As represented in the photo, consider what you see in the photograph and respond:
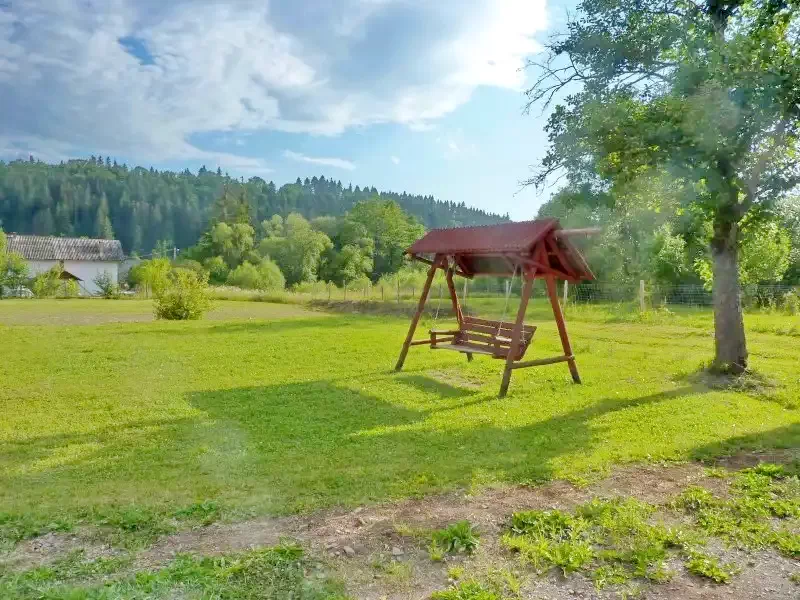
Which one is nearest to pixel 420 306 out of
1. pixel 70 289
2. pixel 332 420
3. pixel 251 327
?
pixel 332 420

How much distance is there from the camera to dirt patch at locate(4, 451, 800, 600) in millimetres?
3422

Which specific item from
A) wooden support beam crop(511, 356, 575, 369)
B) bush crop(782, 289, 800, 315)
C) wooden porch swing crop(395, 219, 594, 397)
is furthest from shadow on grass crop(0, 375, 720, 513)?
bush crop(782, 289, 800, 315)

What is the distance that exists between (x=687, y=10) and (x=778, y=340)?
9039 millimetres

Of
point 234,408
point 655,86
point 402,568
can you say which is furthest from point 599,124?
point 402,568

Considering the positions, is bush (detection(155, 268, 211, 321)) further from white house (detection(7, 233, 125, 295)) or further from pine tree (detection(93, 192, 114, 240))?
pine tree (detection(93, 192, 114, 240))

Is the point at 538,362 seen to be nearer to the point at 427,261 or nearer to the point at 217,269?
the point at 427,261

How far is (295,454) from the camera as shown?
622cm

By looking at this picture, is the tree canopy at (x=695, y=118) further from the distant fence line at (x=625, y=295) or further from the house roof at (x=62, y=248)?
the house roof at (x=62, y=248)

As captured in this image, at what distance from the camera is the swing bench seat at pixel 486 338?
31.8ft

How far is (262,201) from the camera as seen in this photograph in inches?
4313

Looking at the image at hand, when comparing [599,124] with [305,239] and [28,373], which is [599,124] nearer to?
[28,373]

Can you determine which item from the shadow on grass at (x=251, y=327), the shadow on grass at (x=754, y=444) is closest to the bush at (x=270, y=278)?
the shadow on grass at (x=251, y=327)

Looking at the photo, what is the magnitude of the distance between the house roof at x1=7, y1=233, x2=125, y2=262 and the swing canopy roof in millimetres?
63942

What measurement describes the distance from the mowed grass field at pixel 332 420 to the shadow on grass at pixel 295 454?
26 mm
